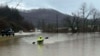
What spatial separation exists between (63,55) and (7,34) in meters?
41.0

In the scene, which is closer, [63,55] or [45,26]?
[63,55]

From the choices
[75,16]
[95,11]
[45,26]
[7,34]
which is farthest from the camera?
[45,26]

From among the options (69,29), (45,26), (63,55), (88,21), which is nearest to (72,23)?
(69,29)

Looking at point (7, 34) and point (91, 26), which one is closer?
point (7, 34)

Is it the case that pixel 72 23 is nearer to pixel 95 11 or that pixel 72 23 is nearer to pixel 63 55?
pixel 95 11

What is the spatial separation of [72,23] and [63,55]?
10442 centimetres

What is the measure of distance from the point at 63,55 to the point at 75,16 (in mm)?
104515

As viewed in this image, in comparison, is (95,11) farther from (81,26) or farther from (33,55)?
(33,55)

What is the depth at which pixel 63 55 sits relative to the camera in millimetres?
20875

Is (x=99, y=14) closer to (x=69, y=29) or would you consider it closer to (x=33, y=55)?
(x=69, y=29)

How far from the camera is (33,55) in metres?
20.8

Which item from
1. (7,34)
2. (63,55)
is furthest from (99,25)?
(63,55)

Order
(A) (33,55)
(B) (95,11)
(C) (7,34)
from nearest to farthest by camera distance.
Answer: (A) (33,55), (C) (7,34), (B) (95,11)

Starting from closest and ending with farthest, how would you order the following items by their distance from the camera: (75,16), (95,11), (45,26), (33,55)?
(33,55) → (75,16) → (95,11) → (45,26)
